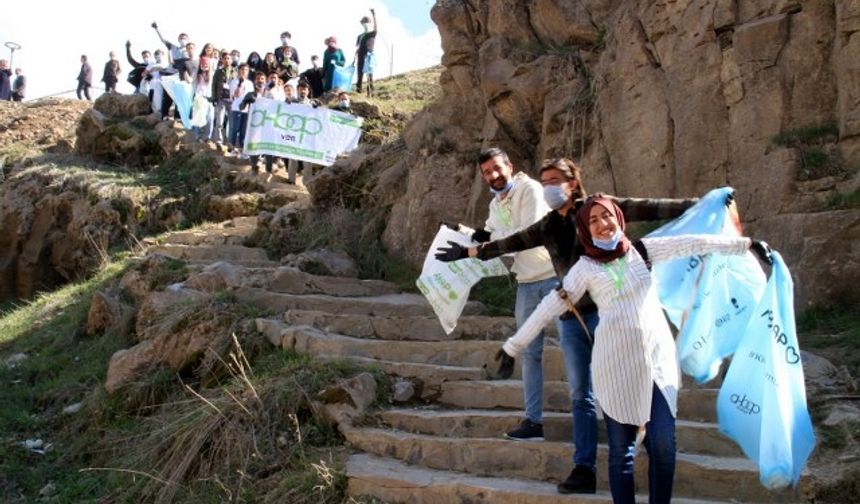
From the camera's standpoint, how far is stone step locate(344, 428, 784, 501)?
5027mm

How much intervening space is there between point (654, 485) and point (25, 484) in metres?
5.34

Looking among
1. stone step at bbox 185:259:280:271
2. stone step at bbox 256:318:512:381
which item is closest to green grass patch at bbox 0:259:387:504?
stone step at bbox 256:318:512:381

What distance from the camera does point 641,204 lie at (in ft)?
16.3

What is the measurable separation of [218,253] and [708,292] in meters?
7.73

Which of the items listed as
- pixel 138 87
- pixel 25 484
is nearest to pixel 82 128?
pixel 138 87

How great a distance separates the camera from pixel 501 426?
611cm

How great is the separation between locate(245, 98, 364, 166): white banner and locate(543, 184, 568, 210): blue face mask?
10319 millimetres

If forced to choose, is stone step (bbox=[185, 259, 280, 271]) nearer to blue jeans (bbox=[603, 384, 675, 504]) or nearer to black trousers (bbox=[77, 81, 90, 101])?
blue jeans (bbox=[603, 384, 675, 504])

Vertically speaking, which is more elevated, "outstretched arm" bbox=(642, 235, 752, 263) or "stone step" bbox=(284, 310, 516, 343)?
"outstretched arm" bbox=(642, 235, 752, 263)

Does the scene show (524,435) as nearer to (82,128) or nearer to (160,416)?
(160,416)

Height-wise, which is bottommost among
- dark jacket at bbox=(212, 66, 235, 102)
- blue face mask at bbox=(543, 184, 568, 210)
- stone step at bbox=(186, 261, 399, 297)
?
stone step at bbox=(186, 261, 399, 297)

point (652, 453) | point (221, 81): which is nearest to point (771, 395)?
point (652, 453)

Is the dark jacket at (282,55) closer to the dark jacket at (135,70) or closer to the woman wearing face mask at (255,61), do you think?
the woman wearing face mask at (255,61)

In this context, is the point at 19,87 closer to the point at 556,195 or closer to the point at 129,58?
the point at 129,58
